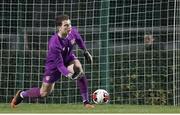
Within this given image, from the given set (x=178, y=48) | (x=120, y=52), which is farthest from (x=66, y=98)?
→ (x=178, y=48)

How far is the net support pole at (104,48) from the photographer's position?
48.3ft

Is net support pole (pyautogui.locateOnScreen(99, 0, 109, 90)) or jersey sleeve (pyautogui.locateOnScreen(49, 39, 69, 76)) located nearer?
jersey sleeve (pyautogui.locateOnScreen(49, 39, 69, 76))

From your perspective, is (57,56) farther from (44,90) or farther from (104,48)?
(104,48)

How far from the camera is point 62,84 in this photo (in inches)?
590

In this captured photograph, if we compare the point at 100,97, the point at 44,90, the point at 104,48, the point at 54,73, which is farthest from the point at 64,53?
the point at 104,48

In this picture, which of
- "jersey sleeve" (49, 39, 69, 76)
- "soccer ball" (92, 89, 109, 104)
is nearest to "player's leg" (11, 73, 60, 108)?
"jersey sleeve" (49, 39, 69, 76)

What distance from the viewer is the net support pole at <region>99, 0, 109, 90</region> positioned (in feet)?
48.3

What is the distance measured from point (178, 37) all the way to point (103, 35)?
4.50ft

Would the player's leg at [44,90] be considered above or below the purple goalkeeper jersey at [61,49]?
below

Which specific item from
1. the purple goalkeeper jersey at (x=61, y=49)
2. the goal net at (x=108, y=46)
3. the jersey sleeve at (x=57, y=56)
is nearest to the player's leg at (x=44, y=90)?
the purple goalkeeper jersey at (x=61, y=49)

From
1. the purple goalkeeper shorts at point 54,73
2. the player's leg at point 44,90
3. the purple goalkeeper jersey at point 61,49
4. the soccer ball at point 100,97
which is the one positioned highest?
the purple goalkeeper jersey at point 61,49

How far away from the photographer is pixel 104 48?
14812 mm

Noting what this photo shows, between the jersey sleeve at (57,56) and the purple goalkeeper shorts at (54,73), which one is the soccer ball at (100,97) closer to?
the purple goalkeeper shorts at (54,73)

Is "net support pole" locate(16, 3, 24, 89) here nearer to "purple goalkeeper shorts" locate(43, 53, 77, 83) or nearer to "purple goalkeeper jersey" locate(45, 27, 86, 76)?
"purple goalkeeper shorts" locate(43, 53, 77, 83)
